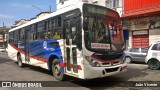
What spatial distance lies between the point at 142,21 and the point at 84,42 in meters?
16.1

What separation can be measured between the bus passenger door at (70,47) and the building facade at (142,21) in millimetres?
13815

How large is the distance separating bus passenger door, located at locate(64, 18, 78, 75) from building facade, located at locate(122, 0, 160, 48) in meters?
13.8

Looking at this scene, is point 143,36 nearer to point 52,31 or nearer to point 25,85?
point 52,31

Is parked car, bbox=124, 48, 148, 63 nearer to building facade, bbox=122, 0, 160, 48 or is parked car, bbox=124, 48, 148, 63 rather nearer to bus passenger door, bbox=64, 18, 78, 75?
building facade, bbox=122, 0, 160, 48

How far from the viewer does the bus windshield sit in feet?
26.0

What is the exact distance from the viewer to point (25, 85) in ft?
29.9

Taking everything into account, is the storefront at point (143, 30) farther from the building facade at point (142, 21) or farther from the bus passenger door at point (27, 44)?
the bus passenger door at point (27, 44)

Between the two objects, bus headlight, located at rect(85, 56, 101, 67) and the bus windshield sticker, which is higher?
the bus windshield sticker

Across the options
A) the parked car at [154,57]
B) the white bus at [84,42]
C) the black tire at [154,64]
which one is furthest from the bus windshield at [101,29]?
the black tire at [154,64]

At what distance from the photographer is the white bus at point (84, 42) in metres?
7.84

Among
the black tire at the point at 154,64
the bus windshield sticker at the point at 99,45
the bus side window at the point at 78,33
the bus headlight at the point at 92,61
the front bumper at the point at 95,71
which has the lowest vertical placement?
the black tire at the point at 154,64

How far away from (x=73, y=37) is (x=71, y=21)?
2.23 ft

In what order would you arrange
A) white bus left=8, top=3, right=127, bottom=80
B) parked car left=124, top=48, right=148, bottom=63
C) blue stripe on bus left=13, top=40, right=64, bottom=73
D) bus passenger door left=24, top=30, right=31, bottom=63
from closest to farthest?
white bus left=8, top=3, right=127, bottom=80 < blue stripe on bus left=13, top=40, right=64, bottom=73 < bus passenger door left=24, top=30, right=31, bottom=63 < parked car left=124, top=48, right=148, bottom=63

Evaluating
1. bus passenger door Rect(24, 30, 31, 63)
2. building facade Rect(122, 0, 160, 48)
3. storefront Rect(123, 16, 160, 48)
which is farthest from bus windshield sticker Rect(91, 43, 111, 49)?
storefront Rect(123, 16, 160, 48)
